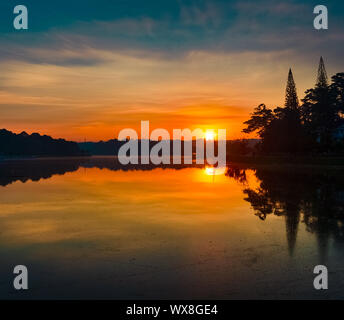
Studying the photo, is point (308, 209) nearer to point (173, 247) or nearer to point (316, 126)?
point (173, 247)

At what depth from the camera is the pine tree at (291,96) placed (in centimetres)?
7669

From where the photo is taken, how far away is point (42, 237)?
12898mm

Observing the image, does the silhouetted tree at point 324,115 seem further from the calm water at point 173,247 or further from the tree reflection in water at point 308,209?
the calm water at point 173,247

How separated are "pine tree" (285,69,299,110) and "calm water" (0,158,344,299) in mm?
59843

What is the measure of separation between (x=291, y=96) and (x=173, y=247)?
75.4m

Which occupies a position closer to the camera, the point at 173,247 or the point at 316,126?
the point at 173,247

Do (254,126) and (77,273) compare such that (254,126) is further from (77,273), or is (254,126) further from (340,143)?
(77,273)

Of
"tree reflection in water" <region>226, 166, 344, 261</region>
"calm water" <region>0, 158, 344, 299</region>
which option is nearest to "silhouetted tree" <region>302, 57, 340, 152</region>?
"tree reflection in water" <region>226, 166, 344, 261</region>

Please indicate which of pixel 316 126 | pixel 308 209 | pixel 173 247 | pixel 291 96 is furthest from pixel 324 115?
pixel 173 247

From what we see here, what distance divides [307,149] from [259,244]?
189ft

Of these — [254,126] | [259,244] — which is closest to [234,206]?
[259,244]

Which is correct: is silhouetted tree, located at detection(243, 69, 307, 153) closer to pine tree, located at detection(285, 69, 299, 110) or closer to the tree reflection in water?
pine tree, located at detection(285, 69, 299, 110)

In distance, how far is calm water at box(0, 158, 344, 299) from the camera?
8047mm

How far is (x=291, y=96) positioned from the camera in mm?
78250
